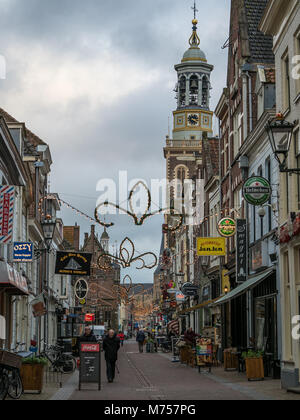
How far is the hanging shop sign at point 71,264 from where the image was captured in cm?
3516

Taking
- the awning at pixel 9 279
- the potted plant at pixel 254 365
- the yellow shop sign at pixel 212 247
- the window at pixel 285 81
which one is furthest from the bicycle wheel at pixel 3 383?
the yellow shop sign at pixel 212 247

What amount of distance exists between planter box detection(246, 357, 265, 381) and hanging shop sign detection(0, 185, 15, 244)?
8.05 meters

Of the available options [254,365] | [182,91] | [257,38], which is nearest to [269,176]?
[254,365]

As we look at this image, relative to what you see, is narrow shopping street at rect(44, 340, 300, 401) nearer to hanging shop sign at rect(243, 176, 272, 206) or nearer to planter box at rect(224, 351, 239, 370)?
planter box at rect(224, 351, 239, 370)

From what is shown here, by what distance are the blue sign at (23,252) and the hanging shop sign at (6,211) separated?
3.91 meters

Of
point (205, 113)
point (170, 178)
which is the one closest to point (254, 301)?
point (170, 178)

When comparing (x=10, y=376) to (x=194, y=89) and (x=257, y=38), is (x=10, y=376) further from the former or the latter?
(x=194, y=89)

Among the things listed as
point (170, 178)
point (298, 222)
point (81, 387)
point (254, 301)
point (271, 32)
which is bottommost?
point (81, 387)

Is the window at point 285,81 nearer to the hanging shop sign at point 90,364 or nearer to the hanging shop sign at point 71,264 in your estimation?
the hanging shop sign at point 90,364

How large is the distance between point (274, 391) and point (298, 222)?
13.8ft

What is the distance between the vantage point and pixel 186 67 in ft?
388

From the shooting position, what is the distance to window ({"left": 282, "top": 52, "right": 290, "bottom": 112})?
21531 mm

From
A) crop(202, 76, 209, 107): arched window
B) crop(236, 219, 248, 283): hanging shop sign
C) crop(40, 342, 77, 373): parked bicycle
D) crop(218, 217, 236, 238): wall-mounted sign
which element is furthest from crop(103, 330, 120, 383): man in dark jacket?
crop(202, 76, 209, 107): arched window
